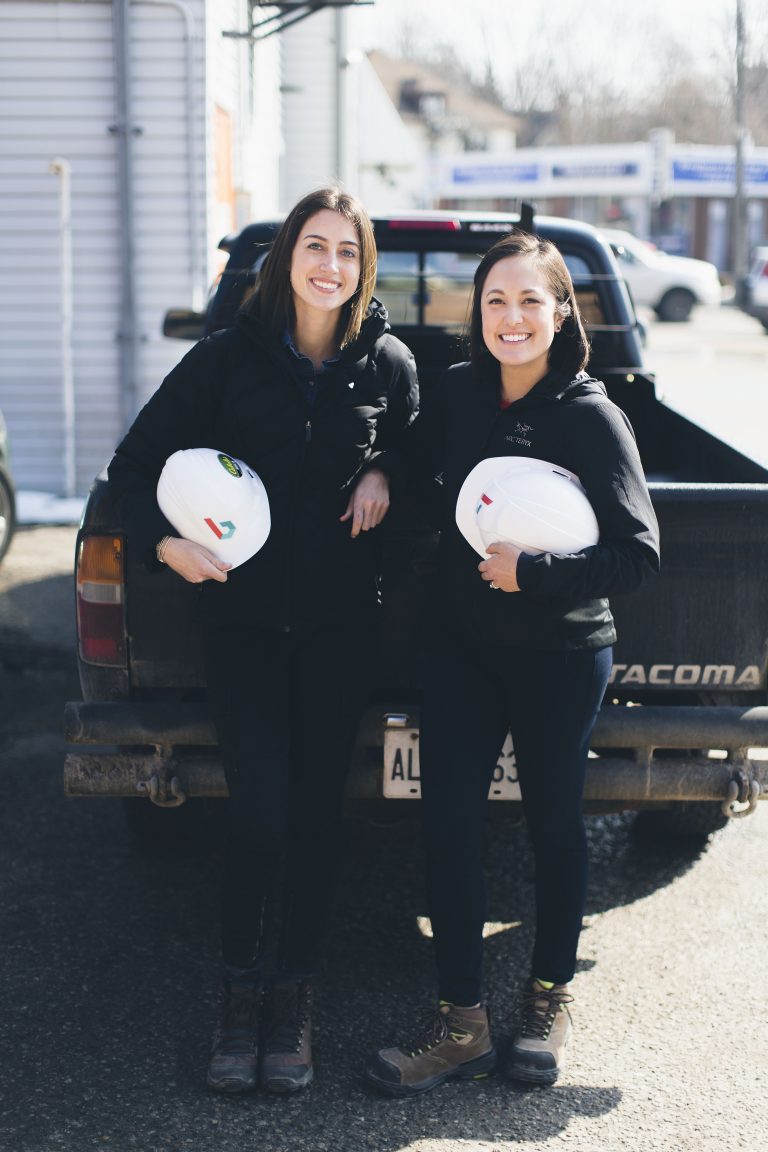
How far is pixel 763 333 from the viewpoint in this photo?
30234mm

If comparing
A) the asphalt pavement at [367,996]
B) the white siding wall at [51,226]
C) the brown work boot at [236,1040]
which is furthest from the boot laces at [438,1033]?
the white siding wall at [51,226]

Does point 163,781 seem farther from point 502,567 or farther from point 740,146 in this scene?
point 740,146

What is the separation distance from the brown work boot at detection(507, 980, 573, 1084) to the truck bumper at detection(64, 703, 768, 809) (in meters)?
0.52

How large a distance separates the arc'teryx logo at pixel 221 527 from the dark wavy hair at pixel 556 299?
718 mm

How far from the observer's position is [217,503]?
3.10 meters

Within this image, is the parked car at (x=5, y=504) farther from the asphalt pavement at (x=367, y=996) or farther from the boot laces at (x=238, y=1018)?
the boot laces at (x=238, y=1018)

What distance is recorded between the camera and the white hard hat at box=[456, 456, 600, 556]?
301cm

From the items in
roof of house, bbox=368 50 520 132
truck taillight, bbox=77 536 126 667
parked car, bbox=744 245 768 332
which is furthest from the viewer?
roof of house, bbox=368 50 520 132

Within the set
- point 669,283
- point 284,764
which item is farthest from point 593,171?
point 284,764

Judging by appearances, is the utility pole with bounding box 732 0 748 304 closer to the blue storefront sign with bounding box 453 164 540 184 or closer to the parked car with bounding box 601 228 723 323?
the parked car with bounding box 601 228 723 323

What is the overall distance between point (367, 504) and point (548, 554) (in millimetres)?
493

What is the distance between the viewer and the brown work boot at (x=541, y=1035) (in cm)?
331

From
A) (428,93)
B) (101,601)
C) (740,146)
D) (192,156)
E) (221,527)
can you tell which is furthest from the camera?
(428,93)

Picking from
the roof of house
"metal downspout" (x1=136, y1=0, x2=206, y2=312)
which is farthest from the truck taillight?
the roof of house
